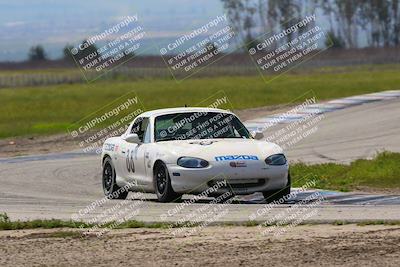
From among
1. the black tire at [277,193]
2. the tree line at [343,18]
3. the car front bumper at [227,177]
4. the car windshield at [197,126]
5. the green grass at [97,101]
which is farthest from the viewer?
the tree line at [343,18]

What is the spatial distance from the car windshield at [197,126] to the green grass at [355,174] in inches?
78.0

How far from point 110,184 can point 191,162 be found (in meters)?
2.75

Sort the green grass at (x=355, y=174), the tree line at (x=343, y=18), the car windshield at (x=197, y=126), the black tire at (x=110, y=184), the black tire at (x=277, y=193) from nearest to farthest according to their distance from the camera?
the black tire at (x=277, y=193) → the car windshield at (x=197, y=126) → the black tire at (x=110, y=184) → the green grass at (x=355, y=174) → the tree line at (x=343, y=18)

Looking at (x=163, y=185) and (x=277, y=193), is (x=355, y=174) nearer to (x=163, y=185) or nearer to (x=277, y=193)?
(x=277, y=193)

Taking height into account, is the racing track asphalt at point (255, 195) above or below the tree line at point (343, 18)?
above

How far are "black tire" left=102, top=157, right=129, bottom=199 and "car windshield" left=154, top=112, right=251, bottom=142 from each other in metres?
1.36

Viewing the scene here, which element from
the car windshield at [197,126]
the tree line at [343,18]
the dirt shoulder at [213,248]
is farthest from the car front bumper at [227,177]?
the tree line at [343,18]

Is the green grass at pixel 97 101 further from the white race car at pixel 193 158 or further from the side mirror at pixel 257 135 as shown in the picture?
the side mirror at pixel 257 135

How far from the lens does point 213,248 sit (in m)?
10.2

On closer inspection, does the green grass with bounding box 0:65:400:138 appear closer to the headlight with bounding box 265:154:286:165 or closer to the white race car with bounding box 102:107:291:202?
the white race car with bounding box 102:107:291:202

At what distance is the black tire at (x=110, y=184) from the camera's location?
1738cm

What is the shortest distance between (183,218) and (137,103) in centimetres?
4019

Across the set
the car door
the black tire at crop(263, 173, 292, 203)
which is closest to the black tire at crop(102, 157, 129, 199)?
the car door

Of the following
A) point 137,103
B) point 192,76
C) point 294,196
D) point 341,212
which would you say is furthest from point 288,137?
point 192,76
